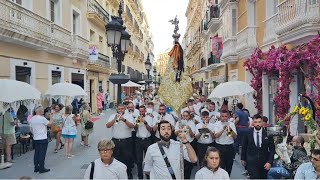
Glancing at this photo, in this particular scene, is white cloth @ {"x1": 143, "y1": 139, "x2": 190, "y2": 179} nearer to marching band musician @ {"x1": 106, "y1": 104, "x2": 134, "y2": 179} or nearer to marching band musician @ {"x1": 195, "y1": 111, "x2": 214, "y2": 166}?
marching band musician @ {"x1": 195, "y1": 111, "x2": 214, "y2": 166}

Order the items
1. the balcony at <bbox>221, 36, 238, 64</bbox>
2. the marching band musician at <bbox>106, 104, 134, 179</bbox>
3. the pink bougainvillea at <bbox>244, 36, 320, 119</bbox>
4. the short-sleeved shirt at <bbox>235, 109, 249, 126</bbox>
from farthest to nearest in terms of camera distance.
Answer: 1. the balcony at <bbox>221, 36, 238, 64</bbox>
2. the short-sleeved shirt at <bbox>235, 109, 249, 126</bbox>
3. the pink bougainvillea at <bbox>244, 36, 320, 119</bbox>
4. the marching band musician at <bbox>106, 104, 134, 179</bbox>

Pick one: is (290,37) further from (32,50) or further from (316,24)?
(32,50)

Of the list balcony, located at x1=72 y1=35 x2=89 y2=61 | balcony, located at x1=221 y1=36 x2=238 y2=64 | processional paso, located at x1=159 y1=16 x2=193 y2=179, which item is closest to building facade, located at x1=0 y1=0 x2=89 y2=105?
balcony, located at x1=72 y1=35 x2=89 y2=61

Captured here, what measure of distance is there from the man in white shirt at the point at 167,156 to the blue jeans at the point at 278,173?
2.61 m

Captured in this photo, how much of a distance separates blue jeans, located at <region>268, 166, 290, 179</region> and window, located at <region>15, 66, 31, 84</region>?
33.0 feet

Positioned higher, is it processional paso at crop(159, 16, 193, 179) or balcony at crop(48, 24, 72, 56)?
balcony at crop(48, 24, 72, 56)

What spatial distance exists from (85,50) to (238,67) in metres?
8.84

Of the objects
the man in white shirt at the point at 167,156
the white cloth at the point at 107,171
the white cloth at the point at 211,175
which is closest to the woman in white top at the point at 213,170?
the white cloth at the point at 211,175

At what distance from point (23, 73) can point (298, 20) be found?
9.97 m

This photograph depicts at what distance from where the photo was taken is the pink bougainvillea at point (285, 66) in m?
8.82

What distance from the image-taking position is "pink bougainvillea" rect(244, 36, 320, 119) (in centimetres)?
882

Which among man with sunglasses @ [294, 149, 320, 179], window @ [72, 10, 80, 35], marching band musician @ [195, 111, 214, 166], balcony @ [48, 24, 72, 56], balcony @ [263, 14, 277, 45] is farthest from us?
window @ [72, 10, 80, 35]

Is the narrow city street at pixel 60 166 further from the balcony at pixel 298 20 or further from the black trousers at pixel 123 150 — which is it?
the balcony at pixel 298 20

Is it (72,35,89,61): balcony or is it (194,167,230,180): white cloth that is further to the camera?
(72,35,89,61): balcony
